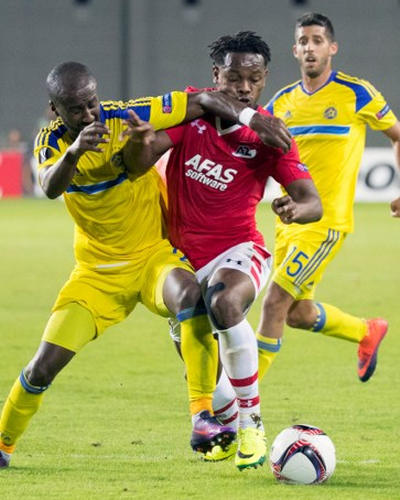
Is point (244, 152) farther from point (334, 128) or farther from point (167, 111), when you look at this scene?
point (334, 128)

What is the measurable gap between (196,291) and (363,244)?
12534 millimetres

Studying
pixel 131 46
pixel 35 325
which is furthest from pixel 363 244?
pixel 131 46

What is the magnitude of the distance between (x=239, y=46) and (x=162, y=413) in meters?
2.35

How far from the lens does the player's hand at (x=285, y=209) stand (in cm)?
527

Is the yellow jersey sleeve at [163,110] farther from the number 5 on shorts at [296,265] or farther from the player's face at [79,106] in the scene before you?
the number 5 on shorts at [296,265]

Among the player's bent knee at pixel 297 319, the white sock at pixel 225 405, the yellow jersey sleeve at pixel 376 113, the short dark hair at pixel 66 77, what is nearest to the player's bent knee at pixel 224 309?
the white sock at pixel 225 405

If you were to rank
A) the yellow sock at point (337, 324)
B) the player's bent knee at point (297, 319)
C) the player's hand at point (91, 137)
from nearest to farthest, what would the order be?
the player's hand at point (91, 137) < the player's bent knee at point (297, 319) < the yellow sock at point (337, 324)

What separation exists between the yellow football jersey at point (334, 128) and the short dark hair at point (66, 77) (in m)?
2.50

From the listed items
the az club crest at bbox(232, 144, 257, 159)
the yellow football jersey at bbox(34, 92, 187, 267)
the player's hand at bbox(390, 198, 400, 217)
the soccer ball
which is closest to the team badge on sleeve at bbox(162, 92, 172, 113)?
the yellow football jersey at bbox(34, 92, 187, 267)

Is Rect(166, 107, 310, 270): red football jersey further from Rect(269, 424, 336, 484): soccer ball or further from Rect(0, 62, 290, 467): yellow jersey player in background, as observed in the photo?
Rect(269, 424, 336, 484): soccer ball

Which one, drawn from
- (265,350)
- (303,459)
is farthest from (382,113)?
(303,459)

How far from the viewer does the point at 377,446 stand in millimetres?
6082

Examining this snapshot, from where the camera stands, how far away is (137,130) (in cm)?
530

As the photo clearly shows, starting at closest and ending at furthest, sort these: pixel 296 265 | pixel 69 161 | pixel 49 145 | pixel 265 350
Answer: pixel 69 161 < pixel 49 145 < pixel 265 350 < pixel 296 265
